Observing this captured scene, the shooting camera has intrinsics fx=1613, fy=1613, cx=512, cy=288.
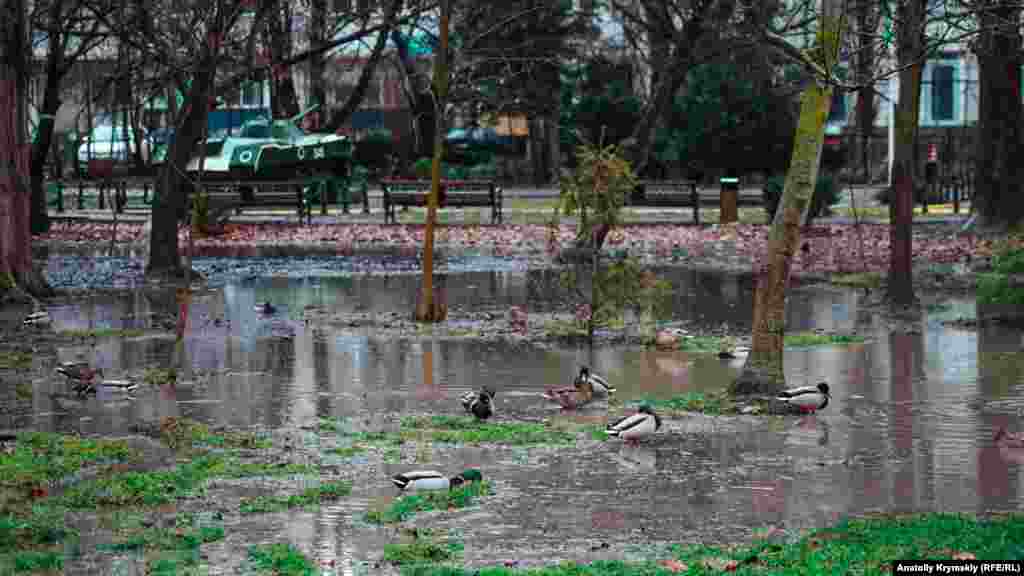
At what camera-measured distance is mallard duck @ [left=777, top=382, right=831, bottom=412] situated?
1293cm

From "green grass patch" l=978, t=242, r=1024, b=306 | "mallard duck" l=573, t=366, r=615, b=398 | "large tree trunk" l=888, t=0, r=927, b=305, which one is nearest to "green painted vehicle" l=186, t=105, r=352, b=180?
"large tree trunk" l=888, t=0, r=927, b=305

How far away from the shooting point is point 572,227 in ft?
108

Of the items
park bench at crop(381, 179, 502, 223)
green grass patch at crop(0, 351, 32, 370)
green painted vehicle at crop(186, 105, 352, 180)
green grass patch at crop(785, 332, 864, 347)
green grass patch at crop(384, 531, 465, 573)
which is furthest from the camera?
green painted vehicle at crop(186, 105, 352, 180)

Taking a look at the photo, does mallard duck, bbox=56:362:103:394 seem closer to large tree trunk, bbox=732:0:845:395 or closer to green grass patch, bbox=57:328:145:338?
green grass patch, bbox=57:328:145:338

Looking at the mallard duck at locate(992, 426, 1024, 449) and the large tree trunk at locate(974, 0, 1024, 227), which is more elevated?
the large tree trunk at locate(974, 0, 1024, 227)

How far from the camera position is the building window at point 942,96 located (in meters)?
55.3

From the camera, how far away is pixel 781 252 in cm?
1362

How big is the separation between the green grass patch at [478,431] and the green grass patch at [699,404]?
1195mm

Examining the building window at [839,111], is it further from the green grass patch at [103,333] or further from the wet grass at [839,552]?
the wet grass at [839,552]

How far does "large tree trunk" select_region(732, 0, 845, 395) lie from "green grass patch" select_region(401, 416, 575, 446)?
211 cm

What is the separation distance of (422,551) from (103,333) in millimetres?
10611

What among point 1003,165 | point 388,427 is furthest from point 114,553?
point 1003,165

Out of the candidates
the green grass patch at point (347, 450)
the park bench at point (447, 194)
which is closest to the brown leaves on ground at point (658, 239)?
the park bench at point (447, 194)

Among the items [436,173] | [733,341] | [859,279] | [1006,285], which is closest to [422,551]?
[733,341]
